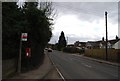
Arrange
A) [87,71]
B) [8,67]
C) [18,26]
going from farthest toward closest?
[87,71] < [18,26] < [8,67]

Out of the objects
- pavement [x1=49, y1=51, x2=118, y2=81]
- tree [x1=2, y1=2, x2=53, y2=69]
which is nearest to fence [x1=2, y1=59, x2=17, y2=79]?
tree [x1=2, y1=2, x2=53, y2=69]

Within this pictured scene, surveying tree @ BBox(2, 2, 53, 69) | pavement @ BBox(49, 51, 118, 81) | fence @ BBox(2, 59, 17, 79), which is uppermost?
tree @ BBox(2, 2, 53, 69)

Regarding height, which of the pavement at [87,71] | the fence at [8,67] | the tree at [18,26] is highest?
the tree at [18,26]

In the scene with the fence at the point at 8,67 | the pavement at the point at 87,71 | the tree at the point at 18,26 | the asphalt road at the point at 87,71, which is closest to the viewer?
the fence at the point at 8,67

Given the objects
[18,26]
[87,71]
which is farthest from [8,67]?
[87,71]

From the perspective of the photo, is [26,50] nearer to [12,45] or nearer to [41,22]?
[12,45]

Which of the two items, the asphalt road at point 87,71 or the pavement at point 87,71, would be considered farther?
the asphalt road at point 87,71

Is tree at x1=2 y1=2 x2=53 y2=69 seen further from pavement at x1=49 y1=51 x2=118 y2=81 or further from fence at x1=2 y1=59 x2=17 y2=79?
pavement at x1=49 y1=51 x2=118 y2=81

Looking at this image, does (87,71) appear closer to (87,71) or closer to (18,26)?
(87,71)

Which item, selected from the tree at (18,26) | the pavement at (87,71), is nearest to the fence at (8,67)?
the tree at (18,26)

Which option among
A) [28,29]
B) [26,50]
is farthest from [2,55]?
[28,29]

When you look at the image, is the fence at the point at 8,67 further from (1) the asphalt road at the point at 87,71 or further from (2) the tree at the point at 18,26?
(1) the asphalt road at the point at 87,71

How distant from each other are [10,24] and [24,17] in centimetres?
501

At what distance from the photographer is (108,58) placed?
54.4 m
